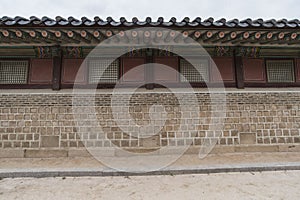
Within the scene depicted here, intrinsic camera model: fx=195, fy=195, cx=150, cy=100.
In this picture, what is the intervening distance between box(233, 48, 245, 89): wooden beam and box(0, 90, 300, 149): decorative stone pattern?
28 cm

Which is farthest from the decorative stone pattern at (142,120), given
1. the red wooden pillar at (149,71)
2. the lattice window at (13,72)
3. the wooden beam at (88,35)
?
the wooden beam at (88,35)

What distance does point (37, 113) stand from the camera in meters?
5.25

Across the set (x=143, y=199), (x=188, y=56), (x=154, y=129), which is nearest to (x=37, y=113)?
(x=154, y=129)

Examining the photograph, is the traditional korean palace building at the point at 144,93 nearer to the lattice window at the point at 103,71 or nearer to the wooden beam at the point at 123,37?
the lattice window at the point at 103,71

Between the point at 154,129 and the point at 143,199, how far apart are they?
2801 millimetres

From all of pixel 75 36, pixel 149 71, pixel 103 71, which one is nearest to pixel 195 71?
pixel 149 71

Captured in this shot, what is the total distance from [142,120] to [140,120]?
55mm

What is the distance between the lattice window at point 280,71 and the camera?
224 inches

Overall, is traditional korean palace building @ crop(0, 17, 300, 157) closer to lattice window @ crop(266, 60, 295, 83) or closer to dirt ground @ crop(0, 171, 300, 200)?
lattice window @ crop(266, 60, 295, 83)

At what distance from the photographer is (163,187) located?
3023mm

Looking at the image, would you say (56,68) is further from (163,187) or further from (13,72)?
(163,187)

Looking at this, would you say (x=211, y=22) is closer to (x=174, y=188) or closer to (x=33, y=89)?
(x=174, y=188)

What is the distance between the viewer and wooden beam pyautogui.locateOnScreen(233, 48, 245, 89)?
18.2 feet

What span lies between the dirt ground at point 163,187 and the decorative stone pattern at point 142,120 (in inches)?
75.0
